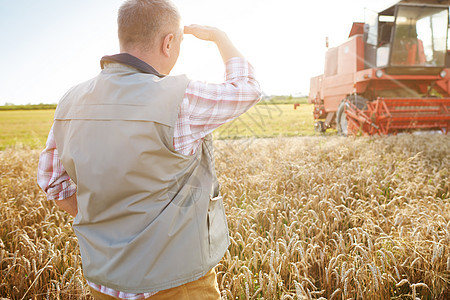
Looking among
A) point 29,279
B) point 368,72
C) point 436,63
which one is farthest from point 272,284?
point 436,63

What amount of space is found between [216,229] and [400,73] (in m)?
9.39

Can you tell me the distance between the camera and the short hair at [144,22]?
112cm

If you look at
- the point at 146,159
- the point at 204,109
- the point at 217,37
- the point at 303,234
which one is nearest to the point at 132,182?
the point at 146,159

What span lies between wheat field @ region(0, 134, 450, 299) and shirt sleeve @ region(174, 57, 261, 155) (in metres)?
0.88

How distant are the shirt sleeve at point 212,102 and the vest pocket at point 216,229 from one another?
8.9 inches

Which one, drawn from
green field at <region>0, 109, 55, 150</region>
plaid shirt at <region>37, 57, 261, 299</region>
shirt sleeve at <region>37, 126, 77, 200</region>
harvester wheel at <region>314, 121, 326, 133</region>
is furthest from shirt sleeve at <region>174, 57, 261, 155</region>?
harvester wheel at <region>314, 121, 326, 133</region>

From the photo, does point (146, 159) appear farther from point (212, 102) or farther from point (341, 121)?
point (341, 121)

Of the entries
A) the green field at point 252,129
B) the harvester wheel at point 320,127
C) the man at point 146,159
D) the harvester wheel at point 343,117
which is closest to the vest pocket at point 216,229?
the man at point 146,159

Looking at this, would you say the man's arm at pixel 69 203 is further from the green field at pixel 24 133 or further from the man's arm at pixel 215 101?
the green field at pixel 24 133

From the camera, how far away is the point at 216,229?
123 cm

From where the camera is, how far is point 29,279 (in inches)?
79.0

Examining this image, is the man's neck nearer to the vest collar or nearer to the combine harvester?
the vest collar

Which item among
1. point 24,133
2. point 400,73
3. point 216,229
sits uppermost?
point 400,73

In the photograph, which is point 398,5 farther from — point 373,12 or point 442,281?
point 442,281
